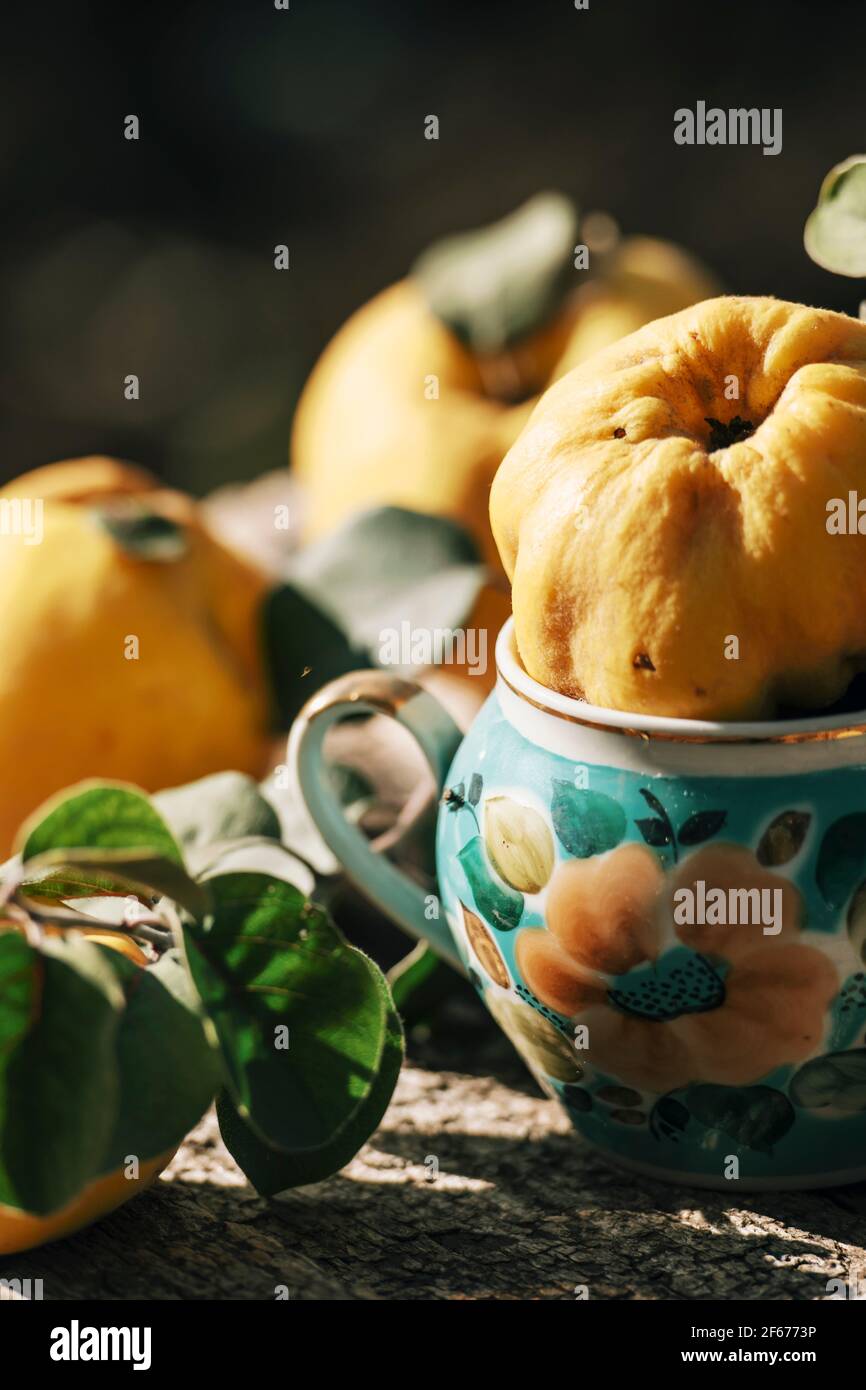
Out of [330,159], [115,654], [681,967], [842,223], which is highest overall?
[330,159]

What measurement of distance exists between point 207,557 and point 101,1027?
0.42 m

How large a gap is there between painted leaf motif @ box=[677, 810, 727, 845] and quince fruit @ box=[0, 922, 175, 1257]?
186 millimetres

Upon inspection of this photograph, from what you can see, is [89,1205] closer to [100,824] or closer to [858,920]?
[100,824]

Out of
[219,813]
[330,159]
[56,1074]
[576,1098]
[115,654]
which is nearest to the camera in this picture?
[56,1074]

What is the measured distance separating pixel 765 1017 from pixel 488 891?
0.10 metres

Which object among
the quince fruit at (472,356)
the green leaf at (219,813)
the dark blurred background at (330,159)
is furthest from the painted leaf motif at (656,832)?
the dark blurred background at (330,159)

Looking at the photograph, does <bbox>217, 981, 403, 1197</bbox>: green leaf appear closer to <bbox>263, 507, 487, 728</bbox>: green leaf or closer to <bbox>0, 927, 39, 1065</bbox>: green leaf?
<bbox>0, 927, 39, 1065</bbox>: green leaf

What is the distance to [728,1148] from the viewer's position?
56cm

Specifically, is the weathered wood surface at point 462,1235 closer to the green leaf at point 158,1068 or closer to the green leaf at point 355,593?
the green leaf at point 158,1068

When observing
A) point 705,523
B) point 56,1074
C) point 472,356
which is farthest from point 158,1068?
point 472,356

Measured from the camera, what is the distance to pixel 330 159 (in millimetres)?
2396

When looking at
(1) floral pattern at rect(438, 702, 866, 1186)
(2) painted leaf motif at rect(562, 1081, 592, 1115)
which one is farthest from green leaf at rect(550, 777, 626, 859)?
(2) painted leaf motif at rect(562, 1081, 592, 1115)

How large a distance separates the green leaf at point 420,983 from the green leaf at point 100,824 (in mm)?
156

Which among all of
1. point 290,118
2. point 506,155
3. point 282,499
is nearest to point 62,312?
point 290,118
